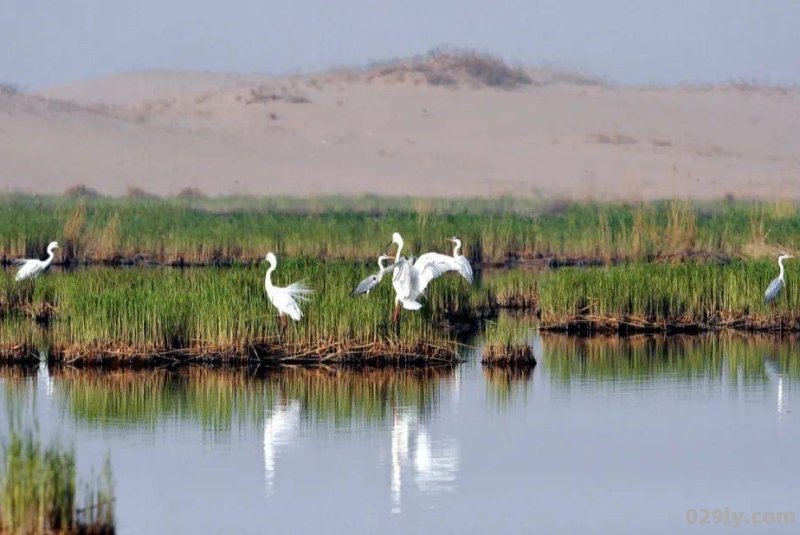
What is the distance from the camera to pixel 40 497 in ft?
27.1

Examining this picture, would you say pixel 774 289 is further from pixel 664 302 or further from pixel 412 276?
pixel 412 276

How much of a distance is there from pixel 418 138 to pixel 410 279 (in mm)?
49344

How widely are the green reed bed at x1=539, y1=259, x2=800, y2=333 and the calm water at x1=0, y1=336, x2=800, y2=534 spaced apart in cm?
134

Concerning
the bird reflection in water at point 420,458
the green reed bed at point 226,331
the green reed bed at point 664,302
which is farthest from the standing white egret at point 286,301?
the green reed bed at point 664,302

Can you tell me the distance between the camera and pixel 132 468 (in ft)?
36.6

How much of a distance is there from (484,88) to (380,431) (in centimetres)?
6013

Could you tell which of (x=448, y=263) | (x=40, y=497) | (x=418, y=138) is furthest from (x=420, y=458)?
(x=418, y=138)

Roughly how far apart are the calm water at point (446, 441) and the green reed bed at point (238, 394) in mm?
32

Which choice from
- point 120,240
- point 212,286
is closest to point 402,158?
point 120,240

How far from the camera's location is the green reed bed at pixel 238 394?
13008mm

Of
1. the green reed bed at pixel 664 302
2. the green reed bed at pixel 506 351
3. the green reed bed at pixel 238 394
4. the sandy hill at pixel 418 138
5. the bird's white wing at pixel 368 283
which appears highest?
the sandy hill at pixel 418 138

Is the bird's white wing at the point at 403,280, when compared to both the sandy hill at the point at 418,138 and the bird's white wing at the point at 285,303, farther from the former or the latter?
the sandy hill at the point at 418,138

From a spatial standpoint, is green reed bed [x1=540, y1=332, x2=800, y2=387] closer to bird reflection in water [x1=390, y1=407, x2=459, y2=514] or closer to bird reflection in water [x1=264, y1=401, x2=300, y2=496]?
bird reflection in water [x1=390, y1=407, x2=459, y2=514]

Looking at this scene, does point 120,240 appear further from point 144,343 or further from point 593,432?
point 593,432
